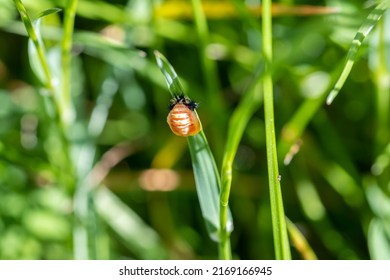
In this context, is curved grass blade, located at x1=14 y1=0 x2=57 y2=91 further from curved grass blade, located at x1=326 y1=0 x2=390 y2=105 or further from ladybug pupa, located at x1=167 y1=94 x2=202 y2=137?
curved grass blade, located at x1=326 y1=0 x2=390 y2=105

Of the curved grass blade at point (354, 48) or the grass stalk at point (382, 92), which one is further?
the grass stalk at point (382, 92)

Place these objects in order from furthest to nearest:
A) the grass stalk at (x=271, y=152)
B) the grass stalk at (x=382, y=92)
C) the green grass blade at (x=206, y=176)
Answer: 1. the grass stalk at (x=382, y=92)
2. the green grass blade at (x=206, y=176)
3. the grass stalk at (x=271, y=152)

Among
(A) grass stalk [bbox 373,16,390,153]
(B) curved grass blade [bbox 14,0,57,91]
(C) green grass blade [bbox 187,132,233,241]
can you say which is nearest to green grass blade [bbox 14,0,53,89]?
(B) curved grass blade [bbox 14,0,57,91]

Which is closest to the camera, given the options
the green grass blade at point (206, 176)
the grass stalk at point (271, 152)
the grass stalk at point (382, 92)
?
the grass stalk at point (271, 152)

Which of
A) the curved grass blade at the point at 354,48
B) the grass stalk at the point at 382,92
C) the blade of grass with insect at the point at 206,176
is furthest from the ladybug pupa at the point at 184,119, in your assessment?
the grass stalk at the point at 382,92

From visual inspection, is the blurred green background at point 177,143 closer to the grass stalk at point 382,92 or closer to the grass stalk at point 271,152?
the grass stalk at point 382,92

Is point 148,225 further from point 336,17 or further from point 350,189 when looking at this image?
point 336,17

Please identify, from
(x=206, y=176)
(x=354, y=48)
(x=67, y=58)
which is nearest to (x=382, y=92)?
(x=354, y=48)
